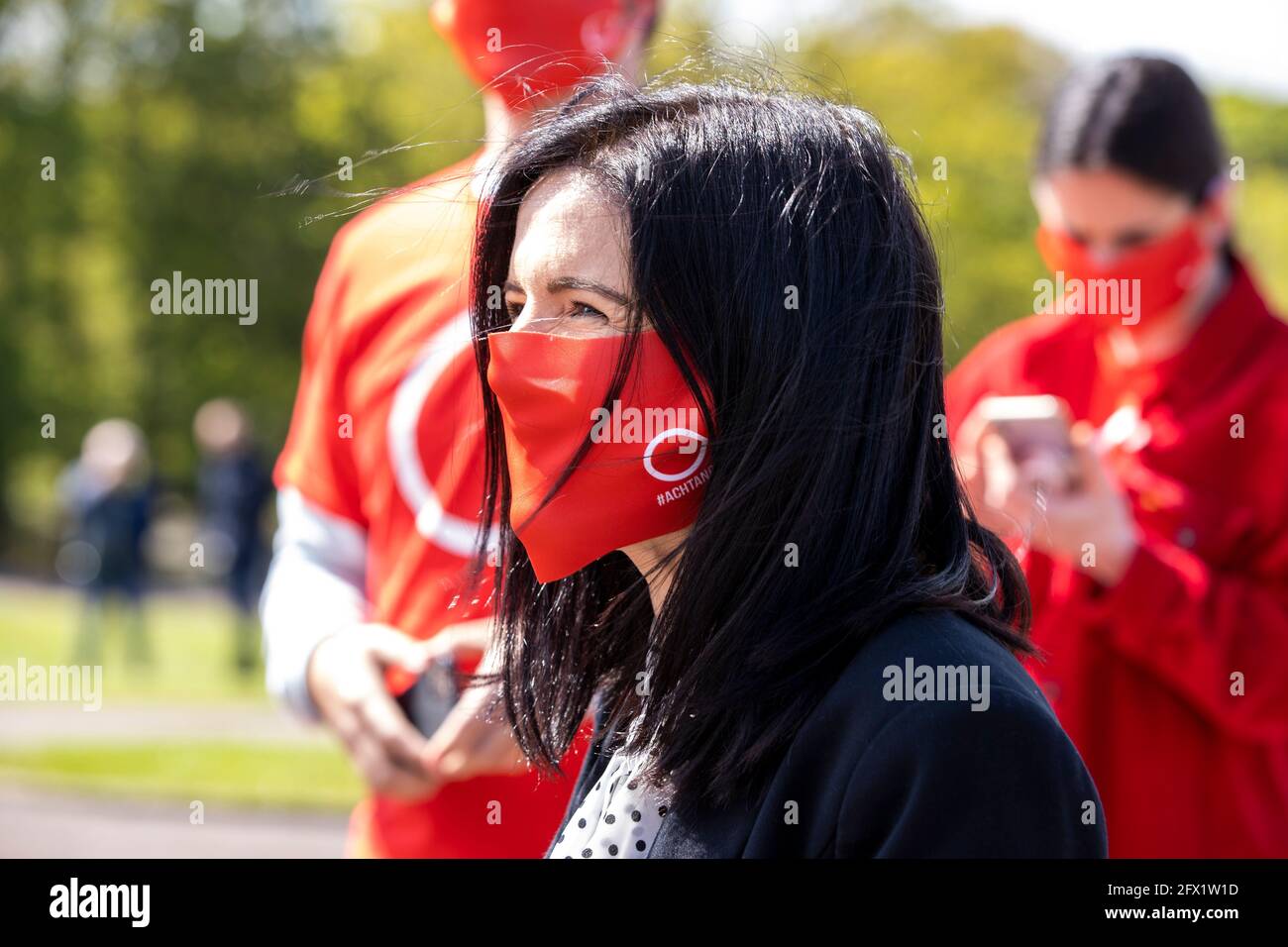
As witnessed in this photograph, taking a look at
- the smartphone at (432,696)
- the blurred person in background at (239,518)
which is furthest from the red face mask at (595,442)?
the blurred person in background at (239,518)

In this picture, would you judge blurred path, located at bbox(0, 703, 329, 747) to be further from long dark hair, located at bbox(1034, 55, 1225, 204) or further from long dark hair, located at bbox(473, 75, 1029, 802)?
long dark hair, located at bbox(473, 75, 1029, 802)

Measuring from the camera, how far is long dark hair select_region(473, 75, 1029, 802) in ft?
5.33

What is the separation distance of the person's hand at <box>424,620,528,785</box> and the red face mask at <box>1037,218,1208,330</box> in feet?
5.38

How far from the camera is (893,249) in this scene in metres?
1.72

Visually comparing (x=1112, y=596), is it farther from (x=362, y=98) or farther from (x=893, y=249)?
(x=362, y=98)

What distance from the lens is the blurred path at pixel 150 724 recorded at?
10133 mm

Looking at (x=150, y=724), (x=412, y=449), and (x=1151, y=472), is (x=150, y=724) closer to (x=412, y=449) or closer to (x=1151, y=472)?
(x=412, y=449)

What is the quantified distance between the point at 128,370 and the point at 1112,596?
28.0 metres

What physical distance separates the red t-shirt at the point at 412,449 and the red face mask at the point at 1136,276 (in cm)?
144

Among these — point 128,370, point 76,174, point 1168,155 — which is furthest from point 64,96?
point 1168,155

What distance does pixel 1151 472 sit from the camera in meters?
3.12

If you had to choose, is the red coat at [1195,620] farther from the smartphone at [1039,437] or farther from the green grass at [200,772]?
the green grass at [200,772]

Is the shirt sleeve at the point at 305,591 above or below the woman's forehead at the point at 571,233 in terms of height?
below

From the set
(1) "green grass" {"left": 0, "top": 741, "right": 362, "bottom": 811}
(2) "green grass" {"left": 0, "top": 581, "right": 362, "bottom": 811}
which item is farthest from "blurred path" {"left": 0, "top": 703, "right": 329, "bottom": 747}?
(1) "green grass" {"left": 0, "top": 741, "right": 362, "bottom": 811}
